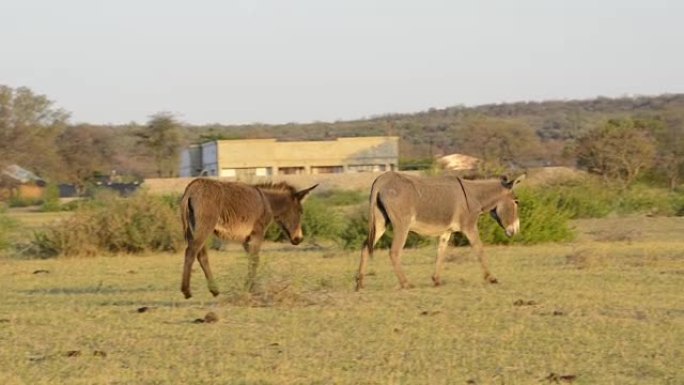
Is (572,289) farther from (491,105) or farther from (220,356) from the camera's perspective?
(491,105)

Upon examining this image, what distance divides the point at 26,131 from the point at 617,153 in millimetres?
27805

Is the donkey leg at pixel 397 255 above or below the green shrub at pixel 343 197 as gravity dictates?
above

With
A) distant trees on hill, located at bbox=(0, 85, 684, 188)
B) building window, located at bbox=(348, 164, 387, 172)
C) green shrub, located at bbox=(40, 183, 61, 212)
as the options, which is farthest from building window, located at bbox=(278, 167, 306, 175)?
green shrub, located at bbox=(40, 183, 61, 212)

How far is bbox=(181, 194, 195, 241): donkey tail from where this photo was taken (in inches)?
578

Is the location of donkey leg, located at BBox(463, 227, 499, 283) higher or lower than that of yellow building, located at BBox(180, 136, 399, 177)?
higher

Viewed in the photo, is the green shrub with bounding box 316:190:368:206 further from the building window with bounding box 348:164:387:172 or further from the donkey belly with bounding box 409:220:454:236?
the donkey belly with bounding box 409:220:454:236

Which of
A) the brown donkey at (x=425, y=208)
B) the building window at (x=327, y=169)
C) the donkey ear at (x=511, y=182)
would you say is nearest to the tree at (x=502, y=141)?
the building window at (x=327, y=169)

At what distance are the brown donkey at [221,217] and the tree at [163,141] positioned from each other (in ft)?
220

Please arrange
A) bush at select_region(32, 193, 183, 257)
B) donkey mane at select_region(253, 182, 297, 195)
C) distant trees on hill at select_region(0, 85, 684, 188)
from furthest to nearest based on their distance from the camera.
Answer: distant trees on hill at select_region(0, 85, 684, 188) → bush at select_region(32, 193, 183, 257) → donkey mane at select_region(253, 182, 297, 195)

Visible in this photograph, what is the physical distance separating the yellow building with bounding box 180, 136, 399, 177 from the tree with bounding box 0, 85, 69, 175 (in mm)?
22632

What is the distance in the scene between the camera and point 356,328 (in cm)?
1161

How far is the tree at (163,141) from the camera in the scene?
268 ft

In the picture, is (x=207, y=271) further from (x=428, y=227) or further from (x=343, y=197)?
(x=343, y=197)

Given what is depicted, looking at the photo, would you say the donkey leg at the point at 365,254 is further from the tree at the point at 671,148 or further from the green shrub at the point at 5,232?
the tree at the point at 671,148
